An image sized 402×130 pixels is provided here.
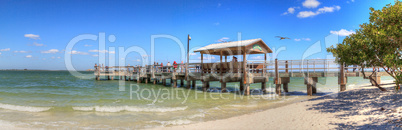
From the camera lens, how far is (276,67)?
14750mm

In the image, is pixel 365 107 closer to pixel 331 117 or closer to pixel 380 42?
pixel 331 117

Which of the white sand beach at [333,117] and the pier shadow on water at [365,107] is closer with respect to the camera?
the pier shadow on water at [365,107]

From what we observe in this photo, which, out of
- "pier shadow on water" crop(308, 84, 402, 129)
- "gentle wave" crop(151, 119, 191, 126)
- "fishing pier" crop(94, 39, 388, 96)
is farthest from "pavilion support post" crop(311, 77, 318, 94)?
"gentle wave" crop(151, 119, 191, 126)

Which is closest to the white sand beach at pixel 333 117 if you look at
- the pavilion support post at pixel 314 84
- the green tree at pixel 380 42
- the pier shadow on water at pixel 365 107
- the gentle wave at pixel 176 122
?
the pier shadow on water at pixel 365 107

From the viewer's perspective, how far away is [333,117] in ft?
23.9

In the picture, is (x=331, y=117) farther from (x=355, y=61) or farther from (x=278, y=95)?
(x=278, y=95)

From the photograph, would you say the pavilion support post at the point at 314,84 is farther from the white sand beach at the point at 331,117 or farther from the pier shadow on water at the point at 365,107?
the white sand beach at the point at 331,117

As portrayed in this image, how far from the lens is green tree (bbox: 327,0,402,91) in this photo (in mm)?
6292

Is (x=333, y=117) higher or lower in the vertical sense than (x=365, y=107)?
lower

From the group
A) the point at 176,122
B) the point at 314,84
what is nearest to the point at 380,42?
Answer: the point at 176,122

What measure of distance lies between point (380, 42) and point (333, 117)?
105 inches

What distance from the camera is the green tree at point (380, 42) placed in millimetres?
6292

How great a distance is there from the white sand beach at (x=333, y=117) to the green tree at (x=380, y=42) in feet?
3.44

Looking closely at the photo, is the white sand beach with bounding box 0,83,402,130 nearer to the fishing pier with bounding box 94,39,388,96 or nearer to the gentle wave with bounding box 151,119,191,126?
the gentle wave with bounding box 151,119,191,126
